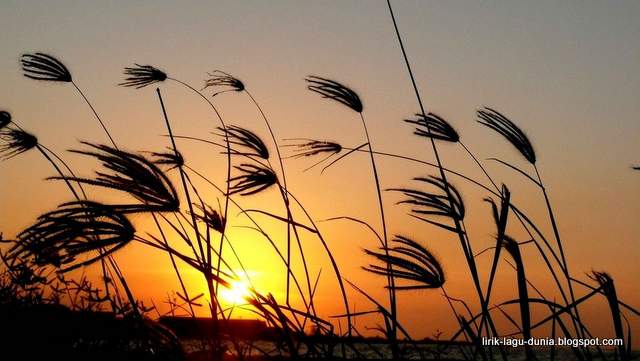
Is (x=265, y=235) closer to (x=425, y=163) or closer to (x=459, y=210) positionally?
(x=425, y=163)

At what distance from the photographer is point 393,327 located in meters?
2.35

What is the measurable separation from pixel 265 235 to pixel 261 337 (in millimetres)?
553

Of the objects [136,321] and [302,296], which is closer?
[136,321]

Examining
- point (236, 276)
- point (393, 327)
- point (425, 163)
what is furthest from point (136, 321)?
point (425, 163)

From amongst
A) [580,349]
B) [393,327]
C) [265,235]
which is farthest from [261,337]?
[580,349]

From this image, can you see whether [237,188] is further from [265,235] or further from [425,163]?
[425,163]

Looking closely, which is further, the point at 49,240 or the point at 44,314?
the point at 44,314

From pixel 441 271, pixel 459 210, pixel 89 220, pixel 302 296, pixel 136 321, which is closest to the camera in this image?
pixel 136 321

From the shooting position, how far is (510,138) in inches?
112

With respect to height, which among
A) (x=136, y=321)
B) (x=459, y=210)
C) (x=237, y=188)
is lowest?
(x=136, y=321)

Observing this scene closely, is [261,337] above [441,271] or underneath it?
underneath

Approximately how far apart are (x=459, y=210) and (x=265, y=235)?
1.09m

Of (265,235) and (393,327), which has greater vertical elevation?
(265,235)

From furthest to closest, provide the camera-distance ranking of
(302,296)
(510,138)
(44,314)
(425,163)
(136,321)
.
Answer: (302,296), (425,163), (510,138), (44,314), (136,321)
